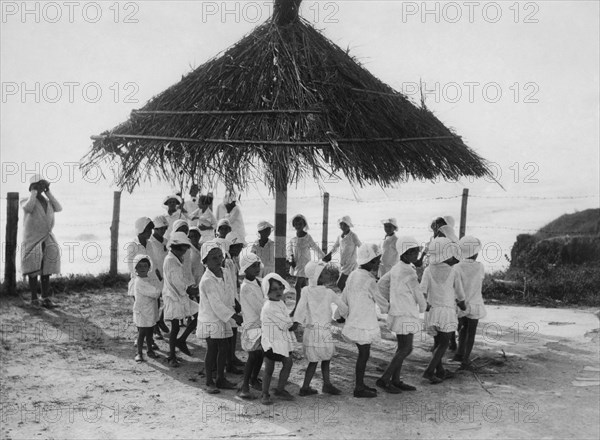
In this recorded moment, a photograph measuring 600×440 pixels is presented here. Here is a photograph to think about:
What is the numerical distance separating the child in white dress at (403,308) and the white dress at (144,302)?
2775 mm

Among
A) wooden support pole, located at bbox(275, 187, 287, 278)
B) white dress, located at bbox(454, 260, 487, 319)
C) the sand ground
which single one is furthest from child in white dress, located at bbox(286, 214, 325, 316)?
white dress, located at bbox(454, 260, 487, 319)

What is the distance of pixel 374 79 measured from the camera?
8.26 meters

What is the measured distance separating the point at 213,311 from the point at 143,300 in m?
1.46

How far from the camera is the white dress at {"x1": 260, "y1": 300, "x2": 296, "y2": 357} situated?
5.84 metres

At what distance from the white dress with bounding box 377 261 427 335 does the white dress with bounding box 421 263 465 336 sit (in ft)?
0.89

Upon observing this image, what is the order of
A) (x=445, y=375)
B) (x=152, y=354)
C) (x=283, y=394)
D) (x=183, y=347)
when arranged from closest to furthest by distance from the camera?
(x=283, y=394)
(x=445, y=375)
(x=152, y=354)
(x=183, y=347)

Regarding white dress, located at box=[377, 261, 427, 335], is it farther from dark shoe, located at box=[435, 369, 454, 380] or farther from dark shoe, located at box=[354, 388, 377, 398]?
dark shoe, located at box=[435, 369, 454, 380]

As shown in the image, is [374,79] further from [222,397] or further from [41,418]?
[41,418]

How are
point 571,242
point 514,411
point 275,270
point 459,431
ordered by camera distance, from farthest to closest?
point 571,242 < point 275,270 < point 514,411 < point 459,431

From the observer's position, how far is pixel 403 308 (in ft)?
20.4

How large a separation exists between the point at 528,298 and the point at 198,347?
6026mm

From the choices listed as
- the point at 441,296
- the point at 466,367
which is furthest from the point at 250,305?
the point at 466,367

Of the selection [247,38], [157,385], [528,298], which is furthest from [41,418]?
[528,298]

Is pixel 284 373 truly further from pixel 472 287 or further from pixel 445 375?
pixel 472 287
